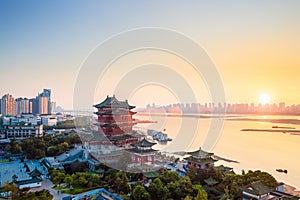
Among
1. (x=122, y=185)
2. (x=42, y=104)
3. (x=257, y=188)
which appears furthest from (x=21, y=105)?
(x=257, y=188)

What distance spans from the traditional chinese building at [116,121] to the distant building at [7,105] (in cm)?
2694

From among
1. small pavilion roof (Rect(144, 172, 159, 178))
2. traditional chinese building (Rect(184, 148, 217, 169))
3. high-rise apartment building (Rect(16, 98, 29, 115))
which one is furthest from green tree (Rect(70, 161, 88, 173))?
high-rise apartment building (Rect(16, 98, 29, 115))

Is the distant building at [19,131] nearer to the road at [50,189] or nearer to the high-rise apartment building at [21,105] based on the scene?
the road at [50,189]

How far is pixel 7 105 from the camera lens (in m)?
33.8

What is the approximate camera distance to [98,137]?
10.9 meters

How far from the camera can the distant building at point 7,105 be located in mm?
33469

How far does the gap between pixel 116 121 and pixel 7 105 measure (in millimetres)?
28228

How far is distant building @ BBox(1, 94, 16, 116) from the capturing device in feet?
110

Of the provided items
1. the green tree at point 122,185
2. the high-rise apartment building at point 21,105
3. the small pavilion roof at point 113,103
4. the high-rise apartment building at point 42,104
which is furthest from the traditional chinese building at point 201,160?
the high-rise apartment building at point 42,104

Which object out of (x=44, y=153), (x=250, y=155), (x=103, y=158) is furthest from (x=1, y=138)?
(x=250, y=155)

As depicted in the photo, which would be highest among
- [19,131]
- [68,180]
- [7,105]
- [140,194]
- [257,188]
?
[7,105]

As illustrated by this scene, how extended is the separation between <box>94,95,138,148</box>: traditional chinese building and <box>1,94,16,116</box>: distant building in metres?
26.9

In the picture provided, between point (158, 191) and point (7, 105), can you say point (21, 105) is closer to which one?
point (7, 105)

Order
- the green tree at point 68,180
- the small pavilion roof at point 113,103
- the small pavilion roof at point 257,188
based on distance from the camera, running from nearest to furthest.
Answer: the small pavilion roof at point 257,188, the green tree at point 68,180, the small pavilion roof at point 113,103
